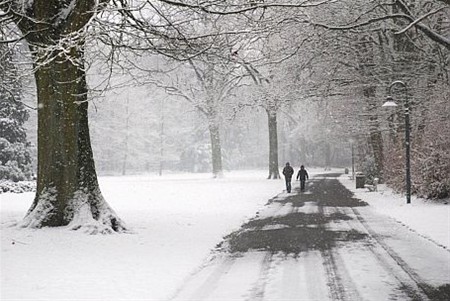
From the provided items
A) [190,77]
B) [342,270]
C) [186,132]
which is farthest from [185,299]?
[186,132]

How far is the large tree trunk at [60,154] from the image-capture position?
39.3 ft

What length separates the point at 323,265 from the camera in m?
8.80

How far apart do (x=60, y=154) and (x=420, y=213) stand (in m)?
10.8

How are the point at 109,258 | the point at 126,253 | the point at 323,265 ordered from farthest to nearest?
the point at 126,253 < the point at 109,258 < the point at 323,265

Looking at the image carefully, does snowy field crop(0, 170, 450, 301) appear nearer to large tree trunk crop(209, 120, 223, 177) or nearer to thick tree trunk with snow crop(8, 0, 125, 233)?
thick tree trunk with snow crop(8, 0, 125, 233)

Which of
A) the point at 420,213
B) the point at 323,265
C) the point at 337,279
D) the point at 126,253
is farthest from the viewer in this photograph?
the point at 420,213

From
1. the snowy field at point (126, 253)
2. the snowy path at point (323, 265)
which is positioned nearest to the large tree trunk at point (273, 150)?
the snowy field at point (126, 253)

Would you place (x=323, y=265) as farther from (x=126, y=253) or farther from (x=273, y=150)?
(x=273, y=150)

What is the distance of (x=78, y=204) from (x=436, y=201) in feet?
42.7

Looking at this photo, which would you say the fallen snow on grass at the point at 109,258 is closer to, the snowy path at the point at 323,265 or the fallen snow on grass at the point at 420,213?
the snowy path at the point at 323,265

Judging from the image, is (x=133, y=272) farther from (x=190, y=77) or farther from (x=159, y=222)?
(x=190, y=77)

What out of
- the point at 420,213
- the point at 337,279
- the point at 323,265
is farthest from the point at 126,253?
the point at 420,213

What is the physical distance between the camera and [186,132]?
244 ft

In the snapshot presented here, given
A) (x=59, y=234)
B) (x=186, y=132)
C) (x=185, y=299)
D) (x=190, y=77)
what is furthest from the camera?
(x=186, y=132)
